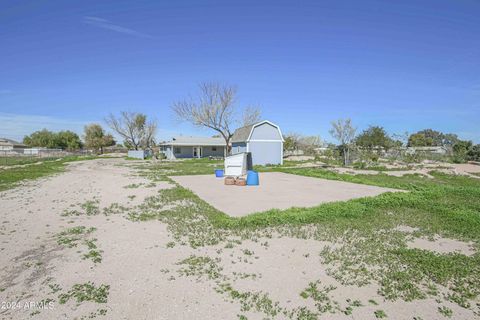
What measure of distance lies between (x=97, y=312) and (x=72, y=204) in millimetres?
7232

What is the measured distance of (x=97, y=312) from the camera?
3373mm

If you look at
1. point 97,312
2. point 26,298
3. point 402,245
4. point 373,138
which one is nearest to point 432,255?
point 402,245

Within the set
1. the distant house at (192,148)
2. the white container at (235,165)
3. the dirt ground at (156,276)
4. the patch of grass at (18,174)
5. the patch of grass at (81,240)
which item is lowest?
the dirt ground at (156,276)

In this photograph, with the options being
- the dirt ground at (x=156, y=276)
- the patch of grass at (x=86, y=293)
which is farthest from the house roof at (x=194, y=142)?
the patch of grass at (x=86, y=293)

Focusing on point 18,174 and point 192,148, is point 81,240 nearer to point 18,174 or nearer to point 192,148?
point 18,174

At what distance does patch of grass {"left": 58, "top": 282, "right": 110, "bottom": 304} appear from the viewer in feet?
11.9

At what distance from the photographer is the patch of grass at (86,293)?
11.9 ft

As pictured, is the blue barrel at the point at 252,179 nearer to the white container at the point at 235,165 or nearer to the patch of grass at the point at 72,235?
the white container at the point at 235,165

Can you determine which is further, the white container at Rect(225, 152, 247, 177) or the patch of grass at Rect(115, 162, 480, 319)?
the white container at Rect(225, 152, 247, 177)

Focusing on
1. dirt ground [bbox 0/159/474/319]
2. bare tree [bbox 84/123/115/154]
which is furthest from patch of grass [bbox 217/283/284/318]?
bare tree [bbox 84/123/115/154]

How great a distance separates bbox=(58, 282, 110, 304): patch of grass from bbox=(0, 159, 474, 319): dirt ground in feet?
0.11

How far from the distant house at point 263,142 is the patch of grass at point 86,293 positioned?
25412 mm

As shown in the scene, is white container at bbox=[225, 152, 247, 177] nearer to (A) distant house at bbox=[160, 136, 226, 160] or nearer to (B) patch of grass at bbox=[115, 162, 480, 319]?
(B) patch of grass at bbox=[115, 162, 480, 319]

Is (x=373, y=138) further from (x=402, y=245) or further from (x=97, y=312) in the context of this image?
(x=97, y=312)
